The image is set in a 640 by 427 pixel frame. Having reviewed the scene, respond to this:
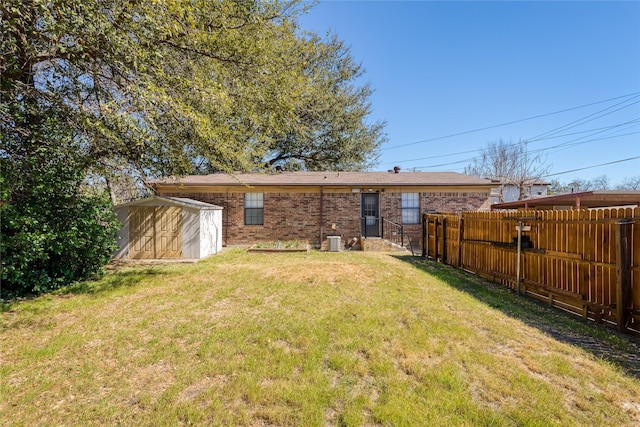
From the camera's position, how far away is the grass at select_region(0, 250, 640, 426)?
2.33 metres

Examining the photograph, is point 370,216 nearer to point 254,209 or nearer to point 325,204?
point 325,204

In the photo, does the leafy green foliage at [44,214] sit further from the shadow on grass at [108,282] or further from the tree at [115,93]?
the shadow on grass at [108,282]

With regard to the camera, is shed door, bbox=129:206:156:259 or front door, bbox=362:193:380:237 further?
front door, bbox=362:193:380:237

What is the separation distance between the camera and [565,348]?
3396mm

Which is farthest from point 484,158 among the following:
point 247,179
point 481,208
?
point 247,179

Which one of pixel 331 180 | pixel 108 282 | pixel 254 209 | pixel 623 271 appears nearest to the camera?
pixel 623 271

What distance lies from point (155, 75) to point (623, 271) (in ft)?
27.2

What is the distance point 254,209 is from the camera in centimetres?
1301

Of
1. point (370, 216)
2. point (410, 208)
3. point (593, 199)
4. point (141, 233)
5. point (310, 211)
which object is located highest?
point (593, 199)

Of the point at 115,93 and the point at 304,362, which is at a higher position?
the point at 115,93

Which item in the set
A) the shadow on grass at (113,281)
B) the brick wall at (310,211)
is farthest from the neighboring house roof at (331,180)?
the shadow on grass at (113,281)

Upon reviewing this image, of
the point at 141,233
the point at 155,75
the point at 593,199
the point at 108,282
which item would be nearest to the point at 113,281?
the point at 108,282

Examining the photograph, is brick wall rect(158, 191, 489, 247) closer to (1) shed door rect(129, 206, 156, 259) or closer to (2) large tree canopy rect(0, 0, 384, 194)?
(1) shed door rect(129, 206, 156, 259)

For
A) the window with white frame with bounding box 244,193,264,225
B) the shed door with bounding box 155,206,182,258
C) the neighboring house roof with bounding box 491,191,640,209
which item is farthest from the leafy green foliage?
the neighboring house roof with bounding box 491,191,640,209
